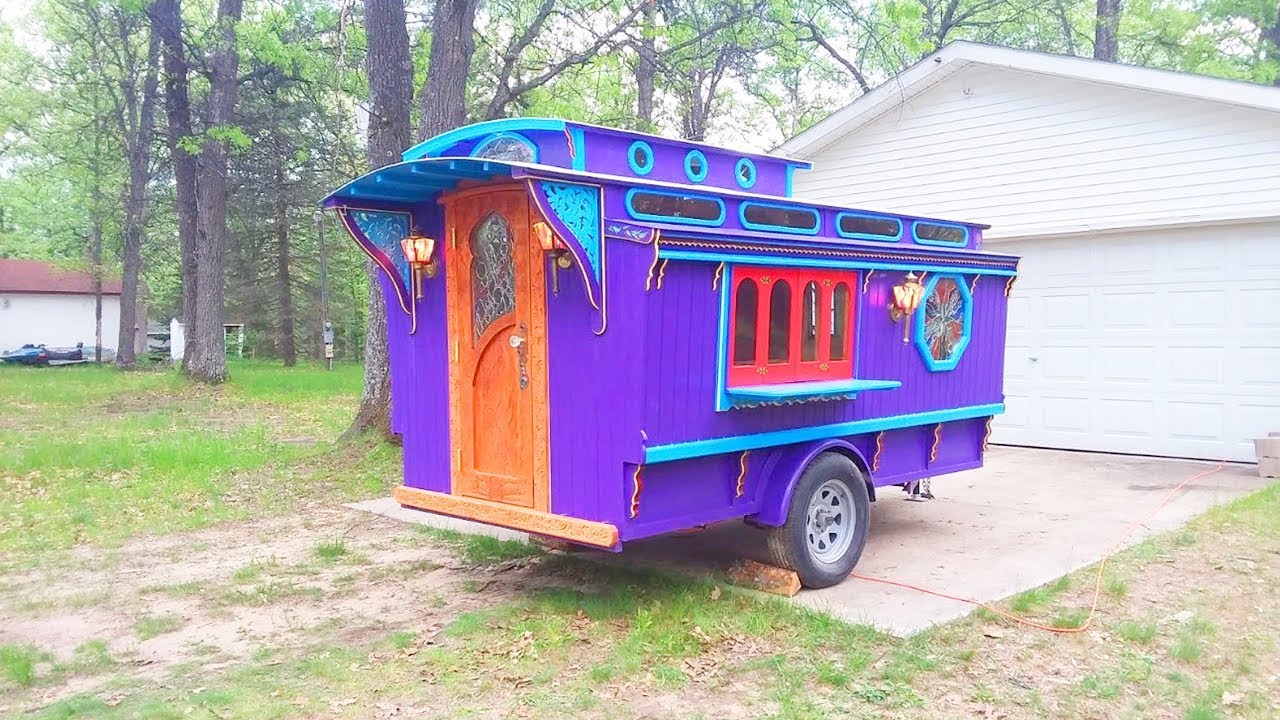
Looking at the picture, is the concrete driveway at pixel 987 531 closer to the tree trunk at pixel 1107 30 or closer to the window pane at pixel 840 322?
the window pane at pixel 840 322

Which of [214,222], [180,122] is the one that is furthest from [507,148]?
[180,122]

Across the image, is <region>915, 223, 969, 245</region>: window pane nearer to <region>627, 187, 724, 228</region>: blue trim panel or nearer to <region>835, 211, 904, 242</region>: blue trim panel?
<region>835, 211, 904, 242</region>: blue trim panel

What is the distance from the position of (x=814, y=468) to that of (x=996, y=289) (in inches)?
95.5

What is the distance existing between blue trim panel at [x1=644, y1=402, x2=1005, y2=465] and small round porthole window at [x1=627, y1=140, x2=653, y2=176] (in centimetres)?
153

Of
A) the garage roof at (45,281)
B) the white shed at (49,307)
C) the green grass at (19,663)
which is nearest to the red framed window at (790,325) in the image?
the green grass at (19,663)

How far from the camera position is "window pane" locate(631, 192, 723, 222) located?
15.0ft

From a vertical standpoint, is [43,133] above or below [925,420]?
above

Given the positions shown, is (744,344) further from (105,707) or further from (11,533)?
(11,533)

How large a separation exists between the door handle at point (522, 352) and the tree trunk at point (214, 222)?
13000 mm

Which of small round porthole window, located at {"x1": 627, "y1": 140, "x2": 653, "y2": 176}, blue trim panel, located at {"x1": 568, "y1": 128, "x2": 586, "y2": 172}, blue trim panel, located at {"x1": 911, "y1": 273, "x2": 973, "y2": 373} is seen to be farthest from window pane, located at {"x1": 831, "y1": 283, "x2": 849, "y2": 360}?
blue trim panel, located at {"x1": 568, "y1": 128, "x2": 586, "y2": 172}

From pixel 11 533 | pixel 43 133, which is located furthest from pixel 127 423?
pixel 43 133

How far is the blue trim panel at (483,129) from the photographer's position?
4.91 m

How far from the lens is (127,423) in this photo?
13312 millimetres

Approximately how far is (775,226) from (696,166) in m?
0.64
